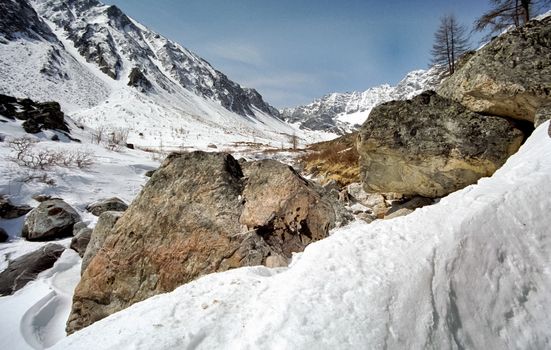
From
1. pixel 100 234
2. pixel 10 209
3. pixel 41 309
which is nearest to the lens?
pixel 41 309

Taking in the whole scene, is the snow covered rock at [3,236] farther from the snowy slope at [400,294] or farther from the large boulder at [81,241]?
the snowy slope at [400,294]

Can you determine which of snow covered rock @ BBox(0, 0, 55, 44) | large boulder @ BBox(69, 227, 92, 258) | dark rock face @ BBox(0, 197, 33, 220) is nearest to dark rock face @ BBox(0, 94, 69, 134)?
dark rock face @ BBox(0, 197, 33, 220)

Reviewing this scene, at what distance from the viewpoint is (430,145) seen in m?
3.89

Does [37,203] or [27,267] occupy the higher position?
[37,203]

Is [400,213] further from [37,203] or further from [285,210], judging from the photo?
[37,203]

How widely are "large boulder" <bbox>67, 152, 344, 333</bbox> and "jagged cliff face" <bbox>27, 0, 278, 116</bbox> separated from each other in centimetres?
6029

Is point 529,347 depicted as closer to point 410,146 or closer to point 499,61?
point 410,146

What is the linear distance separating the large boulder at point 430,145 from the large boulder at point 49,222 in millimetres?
5983

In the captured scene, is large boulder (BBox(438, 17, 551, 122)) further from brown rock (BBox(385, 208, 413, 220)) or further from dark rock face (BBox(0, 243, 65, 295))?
dark rock face (BBox(0, 243, 65, 295))

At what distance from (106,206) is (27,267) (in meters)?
2.19

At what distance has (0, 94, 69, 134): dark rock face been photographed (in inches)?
508

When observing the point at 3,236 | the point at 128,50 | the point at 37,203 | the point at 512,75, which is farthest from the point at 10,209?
the point at 128,50

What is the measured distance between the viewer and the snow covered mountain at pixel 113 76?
34.6 metres

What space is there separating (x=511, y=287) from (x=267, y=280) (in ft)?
5.40
